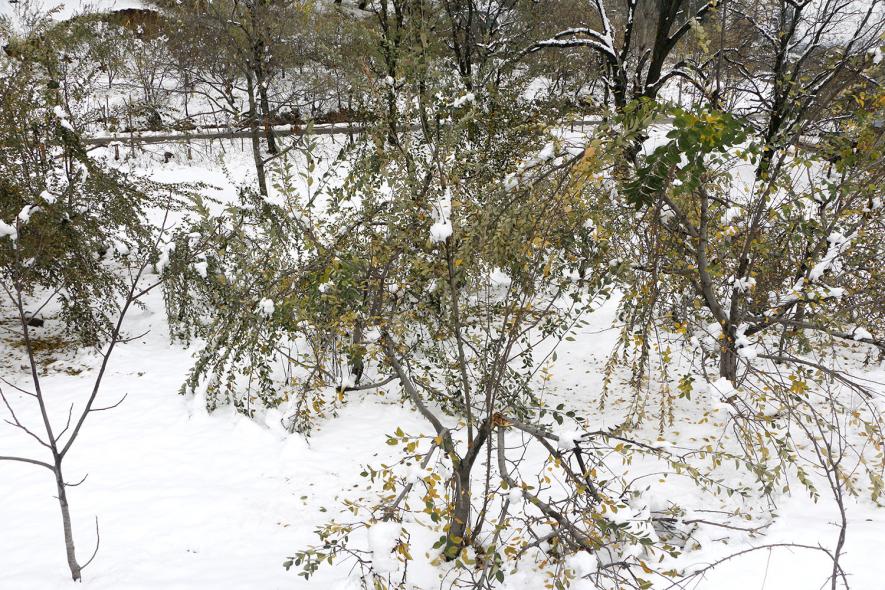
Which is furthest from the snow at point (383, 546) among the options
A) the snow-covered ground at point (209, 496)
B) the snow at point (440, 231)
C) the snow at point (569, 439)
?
the snow at point (440, 231)

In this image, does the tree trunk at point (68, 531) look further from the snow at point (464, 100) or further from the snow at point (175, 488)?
the snow at point (464, 100)

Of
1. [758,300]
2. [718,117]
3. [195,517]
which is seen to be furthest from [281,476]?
[758,300]

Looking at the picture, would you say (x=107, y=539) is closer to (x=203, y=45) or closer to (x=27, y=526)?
(x=27, y=526)

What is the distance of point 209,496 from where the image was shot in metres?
3.96

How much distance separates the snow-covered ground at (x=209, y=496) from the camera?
9.53 feet

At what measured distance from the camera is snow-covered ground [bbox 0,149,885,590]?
9.53 ft

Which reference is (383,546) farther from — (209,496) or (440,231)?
(209,496)

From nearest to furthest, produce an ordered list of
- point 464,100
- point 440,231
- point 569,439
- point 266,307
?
point 440,231 → point 569,439 → point 266,307 → point 464,100

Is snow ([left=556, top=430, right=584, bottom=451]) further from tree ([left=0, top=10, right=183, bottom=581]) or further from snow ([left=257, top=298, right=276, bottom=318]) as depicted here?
tree ([left=0, top=10, right=183, bottom=581])

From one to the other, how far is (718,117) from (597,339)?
6.29m

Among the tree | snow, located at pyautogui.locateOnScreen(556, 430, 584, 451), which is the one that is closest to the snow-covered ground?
the tree

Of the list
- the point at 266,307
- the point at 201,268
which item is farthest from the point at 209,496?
the point at 201,268

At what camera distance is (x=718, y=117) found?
179cm

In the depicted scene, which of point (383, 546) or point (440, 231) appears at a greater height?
point (440, 231)
